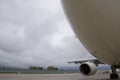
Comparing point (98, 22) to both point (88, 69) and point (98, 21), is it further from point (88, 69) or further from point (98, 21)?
point (88, 69)

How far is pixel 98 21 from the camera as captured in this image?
14.7 feet

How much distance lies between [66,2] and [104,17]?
3.04ft

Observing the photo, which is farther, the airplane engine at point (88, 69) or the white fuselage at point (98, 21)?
the airplane engine at point (88, 69)

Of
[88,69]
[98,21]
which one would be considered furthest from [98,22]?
[88,69]

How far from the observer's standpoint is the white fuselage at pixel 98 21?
422 centimetres

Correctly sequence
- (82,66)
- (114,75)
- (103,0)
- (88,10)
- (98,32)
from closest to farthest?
(103,0) < (88,10) < (98,32) < (82,66) < (114,75)

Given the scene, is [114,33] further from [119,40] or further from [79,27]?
[79,27]

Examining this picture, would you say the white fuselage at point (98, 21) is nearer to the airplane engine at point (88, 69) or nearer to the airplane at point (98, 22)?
the airplane at point (98, 22)

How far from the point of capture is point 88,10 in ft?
14.4

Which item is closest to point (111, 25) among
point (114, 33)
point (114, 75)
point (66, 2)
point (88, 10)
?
point (114, 33)

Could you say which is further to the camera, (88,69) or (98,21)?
(88,69)

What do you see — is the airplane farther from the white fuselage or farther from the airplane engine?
the airplane engine

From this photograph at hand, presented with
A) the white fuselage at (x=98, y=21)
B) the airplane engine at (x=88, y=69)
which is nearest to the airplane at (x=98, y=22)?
the white fuselage at (x=98, y=21)

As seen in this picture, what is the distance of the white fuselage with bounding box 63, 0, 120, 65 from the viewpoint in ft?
13.9
